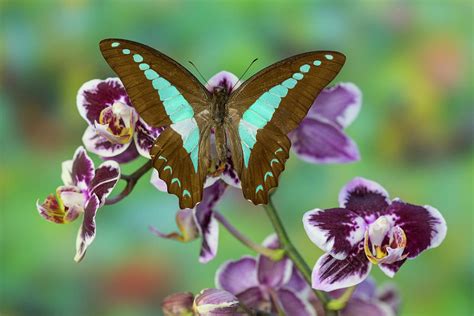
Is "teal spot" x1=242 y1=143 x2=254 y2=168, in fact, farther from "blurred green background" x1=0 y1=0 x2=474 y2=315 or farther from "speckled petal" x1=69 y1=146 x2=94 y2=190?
"blurred green background" x1=0 y1=0 x2=474 y2=315

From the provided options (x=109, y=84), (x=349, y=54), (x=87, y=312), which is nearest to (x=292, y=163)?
(x=349, y=54)

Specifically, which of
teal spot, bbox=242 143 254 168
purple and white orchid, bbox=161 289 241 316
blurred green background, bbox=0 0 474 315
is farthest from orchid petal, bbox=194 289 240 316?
blurred green background, bbox=0 0 474 315

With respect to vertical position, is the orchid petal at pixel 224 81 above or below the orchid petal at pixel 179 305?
above

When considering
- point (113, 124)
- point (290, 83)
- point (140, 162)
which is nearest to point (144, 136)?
point (113, 124)

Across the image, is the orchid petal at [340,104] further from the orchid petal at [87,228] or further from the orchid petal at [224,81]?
the orchid petal at [87,228]

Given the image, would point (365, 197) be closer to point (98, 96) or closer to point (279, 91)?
point (279, 91)

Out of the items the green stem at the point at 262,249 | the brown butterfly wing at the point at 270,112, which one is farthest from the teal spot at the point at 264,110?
the green stem at the point at 262,249

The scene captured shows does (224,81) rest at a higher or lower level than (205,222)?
higher
